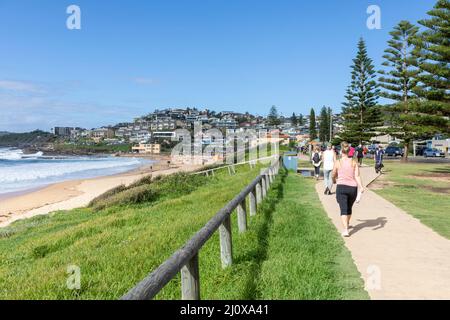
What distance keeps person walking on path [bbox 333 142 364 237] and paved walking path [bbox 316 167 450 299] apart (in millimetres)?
427

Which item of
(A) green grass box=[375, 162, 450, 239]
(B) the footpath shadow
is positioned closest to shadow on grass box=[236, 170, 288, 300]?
(B) the footpath shadow

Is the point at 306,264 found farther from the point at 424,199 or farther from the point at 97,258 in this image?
the point at 424,199

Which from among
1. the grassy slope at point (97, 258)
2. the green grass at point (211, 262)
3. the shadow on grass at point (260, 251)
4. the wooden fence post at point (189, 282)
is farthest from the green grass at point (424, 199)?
the wooden fence post at point (189, 282)

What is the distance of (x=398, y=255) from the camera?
6473 millimetres

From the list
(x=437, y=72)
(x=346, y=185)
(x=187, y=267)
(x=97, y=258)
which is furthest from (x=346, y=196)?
(x=437, y=72)

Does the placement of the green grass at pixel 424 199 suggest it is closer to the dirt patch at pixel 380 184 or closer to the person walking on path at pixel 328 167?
the dirt patch at pixel 380 184

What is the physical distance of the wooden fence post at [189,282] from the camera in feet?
12.1

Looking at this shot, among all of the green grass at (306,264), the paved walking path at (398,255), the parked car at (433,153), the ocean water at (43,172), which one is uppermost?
the green grass at (306,264)

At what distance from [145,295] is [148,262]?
3.19m

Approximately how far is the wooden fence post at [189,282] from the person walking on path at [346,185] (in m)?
4.80

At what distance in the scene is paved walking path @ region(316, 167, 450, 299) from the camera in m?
4.92

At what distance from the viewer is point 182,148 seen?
131375 millimetres
